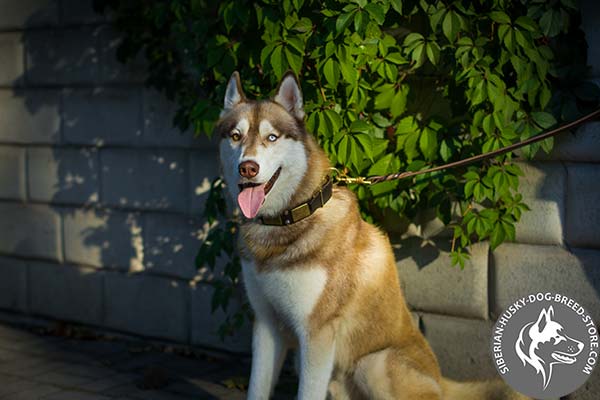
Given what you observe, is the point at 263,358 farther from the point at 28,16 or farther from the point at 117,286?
the point at 28,16

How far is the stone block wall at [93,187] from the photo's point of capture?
6.48 metres

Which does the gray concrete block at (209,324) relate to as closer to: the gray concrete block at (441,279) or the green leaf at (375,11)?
the gray concrete block at (441,279)

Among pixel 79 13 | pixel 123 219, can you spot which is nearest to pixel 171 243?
pixel 123 219

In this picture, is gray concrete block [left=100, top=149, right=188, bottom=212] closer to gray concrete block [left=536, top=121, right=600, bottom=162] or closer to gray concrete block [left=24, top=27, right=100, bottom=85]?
gray concrete block [left=24, top=27, right=100, bottom=85]

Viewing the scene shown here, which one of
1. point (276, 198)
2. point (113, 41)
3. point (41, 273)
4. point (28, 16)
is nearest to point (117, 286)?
point (41, 273)

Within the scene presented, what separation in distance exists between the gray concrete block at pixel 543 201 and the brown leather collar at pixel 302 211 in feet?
4.57

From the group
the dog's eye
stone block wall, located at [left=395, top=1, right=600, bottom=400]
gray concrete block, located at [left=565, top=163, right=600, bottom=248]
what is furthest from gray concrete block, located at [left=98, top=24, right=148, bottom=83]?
gray concrete block, located at [left=565, top=163, right=600, bottom=248]

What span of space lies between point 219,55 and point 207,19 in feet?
1.38

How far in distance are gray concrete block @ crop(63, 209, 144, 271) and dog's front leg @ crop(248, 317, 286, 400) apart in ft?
8.31

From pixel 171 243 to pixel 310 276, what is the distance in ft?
8.50

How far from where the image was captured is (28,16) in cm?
726

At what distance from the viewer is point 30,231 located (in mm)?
7426

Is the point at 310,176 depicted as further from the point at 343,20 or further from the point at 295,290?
the point at 343,20

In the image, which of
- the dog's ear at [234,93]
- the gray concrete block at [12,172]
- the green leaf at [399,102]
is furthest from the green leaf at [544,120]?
the gray concrete block at [12,172]
